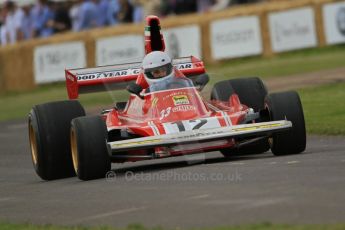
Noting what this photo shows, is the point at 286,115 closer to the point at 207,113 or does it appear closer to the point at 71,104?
the point at 207,113

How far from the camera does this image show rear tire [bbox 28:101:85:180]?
14.8 m

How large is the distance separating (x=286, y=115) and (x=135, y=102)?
6.69 ft

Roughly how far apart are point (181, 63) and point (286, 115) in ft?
8.88

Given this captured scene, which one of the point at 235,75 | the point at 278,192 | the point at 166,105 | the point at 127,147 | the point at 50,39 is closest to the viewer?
the point at 278,192

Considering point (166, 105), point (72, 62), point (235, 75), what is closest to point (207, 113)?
point (166, 105)

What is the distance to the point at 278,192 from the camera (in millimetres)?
10680

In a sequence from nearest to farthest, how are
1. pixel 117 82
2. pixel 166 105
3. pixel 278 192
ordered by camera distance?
pixel 278 192 < pixel 166 105 < pixel 117 82

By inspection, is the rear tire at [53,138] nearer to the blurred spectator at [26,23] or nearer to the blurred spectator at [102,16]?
the blurred spectator at [102,16]

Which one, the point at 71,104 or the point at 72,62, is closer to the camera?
the point at 71,104

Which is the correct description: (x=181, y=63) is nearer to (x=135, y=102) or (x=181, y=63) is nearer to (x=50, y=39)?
(x=135, y=102)

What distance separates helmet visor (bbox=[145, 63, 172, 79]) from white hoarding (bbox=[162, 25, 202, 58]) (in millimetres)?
20057

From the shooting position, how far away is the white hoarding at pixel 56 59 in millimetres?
35906

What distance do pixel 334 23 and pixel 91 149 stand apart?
74.9 feet

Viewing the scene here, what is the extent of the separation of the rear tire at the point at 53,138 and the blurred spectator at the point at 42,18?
20.6m
